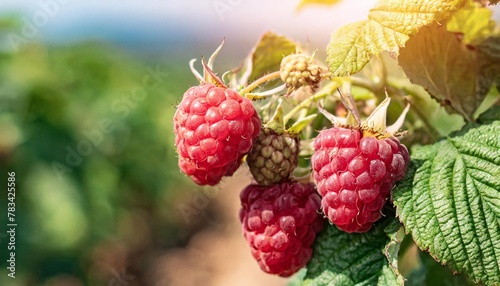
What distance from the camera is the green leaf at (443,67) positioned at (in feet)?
5.12

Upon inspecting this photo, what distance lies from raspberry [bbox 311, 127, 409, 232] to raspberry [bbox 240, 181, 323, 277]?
15cm

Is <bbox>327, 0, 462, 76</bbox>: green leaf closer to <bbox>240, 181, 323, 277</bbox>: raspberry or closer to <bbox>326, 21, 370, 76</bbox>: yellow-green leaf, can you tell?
<bbox>326, 21, 370, 76</bbox>: yellow-green leaf

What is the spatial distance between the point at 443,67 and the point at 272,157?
492 mm

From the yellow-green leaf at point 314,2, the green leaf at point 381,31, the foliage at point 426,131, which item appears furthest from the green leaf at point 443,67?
the yellow-green leaf at point 314,2

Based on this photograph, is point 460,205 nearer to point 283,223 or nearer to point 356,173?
point 356,173

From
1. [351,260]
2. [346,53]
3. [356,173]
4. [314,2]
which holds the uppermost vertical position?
[346,53]

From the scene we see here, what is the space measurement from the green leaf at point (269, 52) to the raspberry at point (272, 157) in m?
0.28

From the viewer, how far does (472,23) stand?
5.23ft

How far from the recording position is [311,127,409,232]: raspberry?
134 centimetres

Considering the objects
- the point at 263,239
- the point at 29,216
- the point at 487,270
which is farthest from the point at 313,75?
the point at 29,216

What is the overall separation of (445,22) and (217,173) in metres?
0.62

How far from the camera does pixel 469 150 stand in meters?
1.45

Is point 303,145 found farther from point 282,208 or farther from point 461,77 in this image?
point 461,77

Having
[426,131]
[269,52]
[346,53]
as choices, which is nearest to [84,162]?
[269,52]
